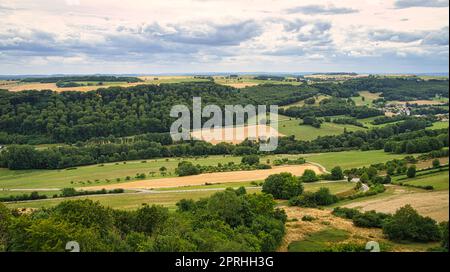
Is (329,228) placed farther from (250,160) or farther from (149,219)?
(250,160)

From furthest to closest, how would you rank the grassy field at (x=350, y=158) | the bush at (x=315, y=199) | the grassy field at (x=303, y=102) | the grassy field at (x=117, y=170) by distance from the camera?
1. the grassy field at (x=303, y=102)
2. the grassy field at (x=350, y=158)
3. the grassy field at (x=117, y=170)
4. the bush at (x=315, y=199)

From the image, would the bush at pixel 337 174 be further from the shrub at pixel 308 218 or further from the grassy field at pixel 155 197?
the shrub at pixel 308 218

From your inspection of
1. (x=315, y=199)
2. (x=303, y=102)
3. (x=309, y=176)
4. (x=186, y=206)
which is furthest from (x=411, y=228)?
(x=303, y=102)

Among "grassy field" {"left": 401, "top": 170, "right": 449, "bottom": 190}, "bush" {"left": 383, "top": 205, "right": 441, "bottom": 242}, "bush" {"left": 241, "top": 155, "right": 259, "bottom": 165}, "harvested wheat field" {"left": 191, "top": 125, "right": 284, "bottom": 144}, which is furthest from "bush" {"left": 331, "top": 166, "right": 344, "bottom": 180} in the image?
"harvested wheat field" {"left": 191, "top": 125, "right": 284, "bottom": 144}

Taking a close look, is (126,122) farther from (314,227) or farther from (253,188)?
(314,227)

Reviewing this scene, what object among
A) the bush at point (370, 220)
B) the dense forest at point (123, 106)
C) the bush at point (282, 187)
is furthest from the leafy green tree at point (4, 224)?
the dense forest at point (123, 106)

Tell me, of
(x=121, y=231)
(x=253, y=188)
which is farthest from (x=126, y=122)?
(x=121, y=231)
